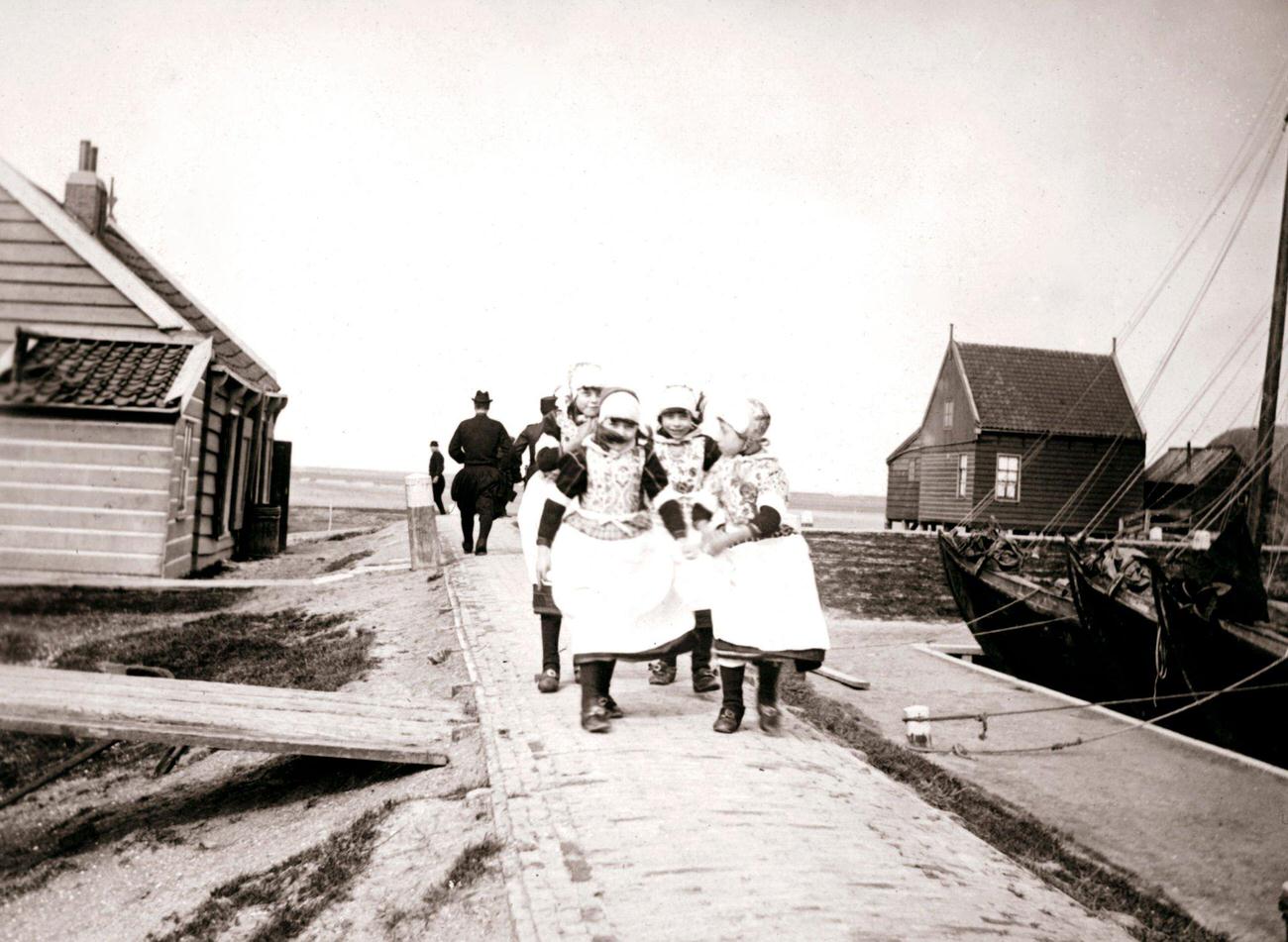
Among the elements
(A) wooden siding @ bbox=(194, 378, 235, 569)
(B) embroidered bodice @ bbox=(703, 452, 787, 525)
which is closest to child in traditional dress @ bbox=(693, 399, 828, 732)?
(B) embroidered bodice @ bbox=(703, 452, 787, 525)

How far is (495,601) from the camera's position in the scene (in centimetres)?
920

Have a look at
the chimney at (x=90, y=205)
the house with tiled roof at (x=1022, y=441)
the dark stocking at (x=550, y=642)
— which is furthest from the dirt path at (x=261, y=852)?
the house with tiled roof at (x=1022, y=441)

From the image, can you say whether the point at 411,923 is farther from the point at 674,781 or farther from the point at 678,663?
the point at 678,663

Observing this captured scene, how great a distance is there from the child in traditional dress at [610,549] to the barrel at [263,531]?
1285 cm

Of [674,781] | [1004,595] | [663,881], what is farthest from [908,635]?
[663,881]

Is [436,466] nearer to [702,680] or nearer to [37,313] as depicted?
[702,680]

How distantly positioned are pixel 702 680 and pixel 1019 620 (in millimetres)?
9879

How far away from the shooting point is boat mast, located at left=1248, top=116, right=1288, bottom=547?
7.72 m

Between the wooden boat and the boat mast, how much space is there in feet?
10.1

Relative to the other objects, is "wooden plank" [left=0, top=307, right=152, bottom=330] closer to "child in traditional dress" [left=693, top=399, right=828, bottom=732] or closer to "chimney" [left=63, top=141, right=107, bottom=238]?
"child in traditional dress" [left=693, top=399, right=828, bottom=732]

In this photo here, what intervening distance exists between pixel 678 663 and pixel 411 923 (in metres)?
4.19

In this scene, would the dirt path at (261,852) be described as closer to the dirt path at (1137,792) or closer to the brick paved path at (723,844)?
the brick paved path at (723,844)

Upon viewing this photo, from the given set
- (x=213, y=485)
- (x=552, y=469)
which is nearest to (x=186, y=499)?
(x=213, y=485)

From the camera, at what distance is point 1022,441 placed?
29875 mm
